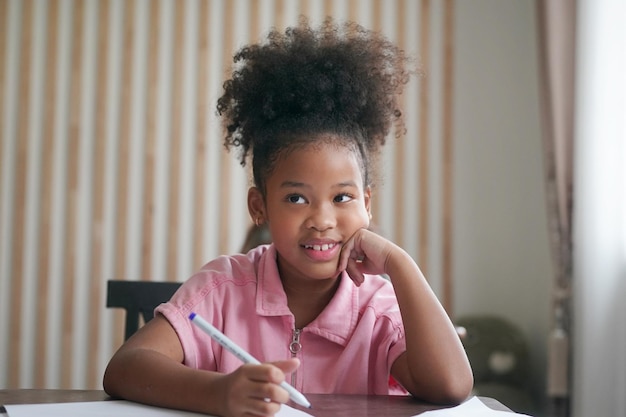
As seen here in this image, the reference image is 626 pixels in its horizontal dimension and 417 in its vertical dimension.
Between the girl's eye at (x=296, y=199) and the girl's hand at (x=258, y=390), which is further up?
the girl's eye at (x=296, y=199)

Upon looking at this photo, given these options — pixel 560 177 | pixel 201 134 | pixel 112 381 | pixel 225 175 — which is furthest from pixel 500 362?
pixel 112 381

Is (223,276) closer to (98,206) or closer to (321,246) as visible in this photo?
(321,246)

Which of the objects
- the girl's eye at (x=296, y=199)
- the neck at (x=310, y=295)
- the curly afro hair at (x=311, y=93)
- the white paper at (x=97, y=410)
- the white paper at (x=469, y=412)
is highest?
the curly afro hair at (x=311, y=93)

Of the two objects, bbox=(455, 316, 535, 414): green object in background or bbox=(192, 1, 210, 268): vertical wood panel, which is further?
bbox=(192, 1, 210, 268): vertical wood panel

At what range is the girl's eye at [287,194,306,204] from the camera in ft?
4.04

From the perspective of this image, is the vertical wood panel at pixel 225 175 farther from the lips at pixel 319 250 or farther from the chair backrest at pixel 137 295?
the lips at pixel 319 250

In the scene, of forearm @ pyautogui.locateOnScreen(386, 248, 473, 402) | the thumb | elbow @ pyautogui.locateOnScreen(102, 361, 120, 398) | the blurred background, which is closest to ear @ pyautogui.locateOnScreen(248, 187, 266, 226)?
forearm @ pyautogui.locateOnScreen(386, 248, 473, 402)

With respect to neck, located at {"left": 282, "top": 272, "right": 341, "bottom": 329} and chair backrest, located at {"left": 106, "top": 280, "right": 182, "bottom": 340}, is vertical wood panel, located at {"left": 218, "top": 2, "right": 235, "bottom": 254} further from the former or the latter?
neck, located at {"left": 282, "top": 272, "right": 341, "bottom": 329}

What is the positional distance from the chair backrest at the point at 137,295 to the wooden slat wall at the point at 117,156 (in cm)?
201

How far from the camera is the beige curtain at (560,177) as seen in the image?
301 cm

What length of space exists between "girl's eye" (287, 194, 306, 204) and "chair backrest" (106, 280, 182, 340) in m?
0.64

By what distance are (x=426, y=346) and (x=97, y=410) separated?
1.45 ft

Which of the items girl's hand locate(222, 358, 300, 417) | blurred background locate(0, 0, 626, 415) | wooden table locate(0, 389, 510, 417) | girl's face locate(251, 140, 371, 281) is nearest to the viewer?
girl's hand locate(222, 358, 300, 417)

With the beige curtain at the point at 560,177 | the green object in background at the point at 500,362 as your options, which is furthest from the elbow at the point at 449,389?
the green object in background at the point at 500,362
